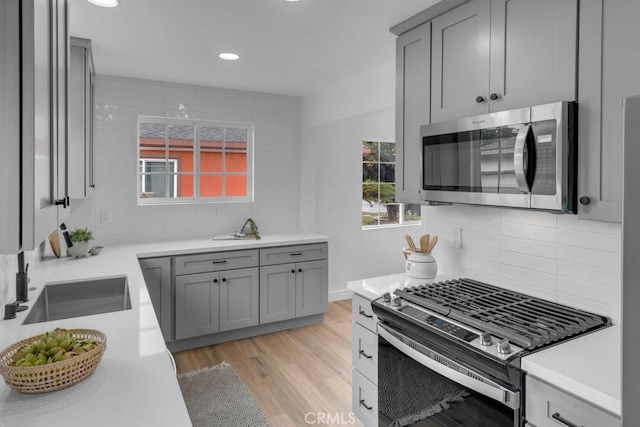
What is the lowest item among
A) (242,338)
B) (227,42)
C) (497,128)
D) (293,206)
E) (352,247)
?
(242,338)

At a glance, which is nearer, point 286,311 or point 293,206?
point 286,311

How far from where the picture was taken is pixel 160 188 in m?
3.94

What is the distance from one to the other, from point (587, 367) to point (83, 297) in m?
2.54

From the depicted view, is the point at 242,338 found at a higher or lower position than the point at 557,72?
lower

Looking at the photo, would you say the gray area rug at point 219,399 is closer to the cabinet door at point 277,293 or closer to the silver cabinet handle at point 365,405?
the silver cabinet handle at point 365,405

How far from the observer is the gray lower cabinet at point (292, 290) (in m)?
3.77

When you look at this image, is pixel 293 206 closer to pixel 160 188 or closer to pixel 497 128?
pixel 160 188

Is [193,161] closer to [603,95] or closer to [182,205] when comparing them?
[182,205]

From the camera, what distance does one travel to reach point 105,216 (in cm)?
358

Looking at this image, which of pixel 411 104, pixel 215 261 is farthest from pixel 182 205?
pixel 411 104

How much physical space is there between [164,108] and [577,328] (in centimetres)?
365

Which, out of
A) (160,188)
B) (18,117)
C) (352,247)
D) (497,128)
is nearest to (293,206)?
(352,247)

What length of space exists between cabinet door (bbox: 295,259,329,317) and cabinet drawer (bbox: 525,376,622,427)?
8.99ft

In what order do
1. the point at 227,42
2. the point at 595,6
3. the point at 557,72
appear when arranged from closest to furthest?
the point at 595,6 < the point at 557,72 < the point at 227,42
